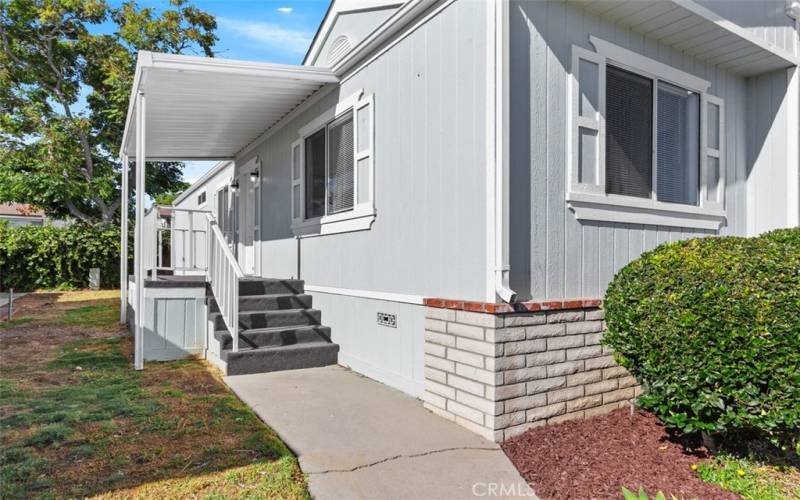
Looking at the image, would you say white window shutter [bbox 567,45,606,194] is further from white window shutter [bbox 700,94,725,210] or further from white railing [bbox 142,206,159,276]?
white railing [bbox 142,206,159,276]

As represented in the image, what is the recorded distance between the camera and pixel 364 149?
5.41 metres

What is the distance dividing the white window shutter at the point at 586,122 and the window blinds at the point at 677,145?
93 centimetres

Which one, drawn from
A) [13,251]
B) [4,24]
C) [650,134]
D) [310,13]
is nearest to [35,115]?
[4,24]

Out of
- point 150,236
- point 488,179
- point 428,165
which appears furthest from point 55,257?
point 488,179

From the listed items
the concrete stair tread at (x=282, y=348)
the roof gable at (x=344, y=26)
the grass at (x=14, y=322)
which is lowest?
the grass at (x=14, y=322)

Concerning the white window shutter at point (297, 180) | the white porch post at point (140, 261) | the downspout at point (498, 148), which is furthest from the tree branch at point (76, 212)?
the downspout at point (498, 148)

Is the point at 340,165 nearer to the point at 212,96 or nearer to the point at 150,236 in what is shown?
the point at 212,96

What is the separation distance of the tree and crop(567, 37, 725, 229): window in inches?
612

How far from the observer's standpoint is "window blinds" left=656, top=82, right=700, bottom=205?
4895 mm

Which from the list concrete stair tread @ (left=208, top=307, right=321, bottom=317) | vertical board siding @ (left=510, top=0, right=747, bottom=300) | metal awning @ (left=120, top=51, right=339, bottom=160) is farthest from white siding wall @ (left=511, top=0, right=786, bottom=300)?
concrete stair tread @ (left=208, top=307, right=321, bottom=317)

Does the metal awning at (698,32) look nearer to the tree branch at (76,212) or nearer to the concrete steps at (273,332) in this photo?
the concrete steps at (273,332)

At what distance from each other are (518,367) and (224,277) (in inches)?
134

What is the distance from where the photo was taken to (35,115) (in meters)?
15.8

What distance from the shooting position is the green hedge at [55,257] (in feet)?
44.7
